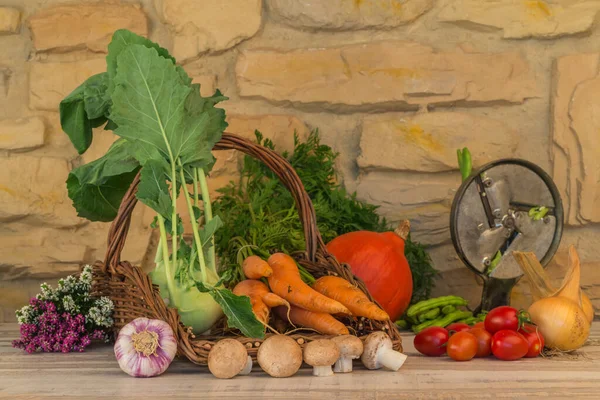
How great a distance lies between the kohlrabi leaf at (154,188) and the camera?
1.19 metres

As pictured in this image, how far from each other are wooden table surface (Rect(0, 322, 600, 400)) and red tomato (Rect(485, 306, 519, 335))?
2.3 inches

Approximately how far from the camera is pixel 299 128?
1.83 m

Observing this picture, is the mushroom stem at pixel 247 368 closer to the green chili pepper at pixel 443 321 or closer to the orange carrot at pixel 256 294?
the orange carrot at pixel 256 294

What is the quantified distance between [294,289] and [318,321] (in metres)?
0.07

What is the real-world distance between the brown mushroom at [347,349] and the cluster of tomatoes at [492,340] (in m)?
0.20

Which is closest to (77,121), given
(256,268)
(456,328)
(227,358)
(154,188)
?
(154,188)

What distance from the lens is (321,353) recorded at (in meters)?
1.15

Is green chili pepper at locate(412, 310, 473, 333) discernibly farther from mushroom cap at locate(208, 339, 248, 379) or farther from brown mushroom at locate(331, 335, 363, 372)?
mushroom cap at locate(208, 339, 248, 379)

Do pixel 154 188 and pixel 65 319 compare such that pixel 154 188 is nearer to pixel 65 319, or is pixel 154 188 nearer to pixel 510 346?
pixel 65 319

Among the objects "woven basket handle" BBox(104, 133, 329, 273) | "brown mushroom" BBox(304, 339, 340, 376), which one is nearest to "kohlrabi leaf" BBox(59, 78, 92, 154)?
"woven basket handle" BBox(104, 133, 329, 273)

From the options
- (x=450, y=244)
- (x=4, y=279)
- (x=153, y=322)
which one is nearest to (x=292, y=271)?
(x=153, y=322)

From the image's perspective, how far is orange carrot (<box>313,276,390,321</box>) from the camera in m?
1.24

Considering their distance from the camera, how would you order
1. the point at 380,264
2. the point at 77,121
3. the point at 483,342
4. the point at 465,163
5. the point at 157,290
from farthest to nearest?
the point at 465,163, the point at 380,264, the point at 77,121, the point at 483,342, the point at 157,290

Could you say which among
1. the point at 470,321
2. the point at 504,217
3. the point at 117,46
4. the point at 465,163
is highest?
the point at 117,46
